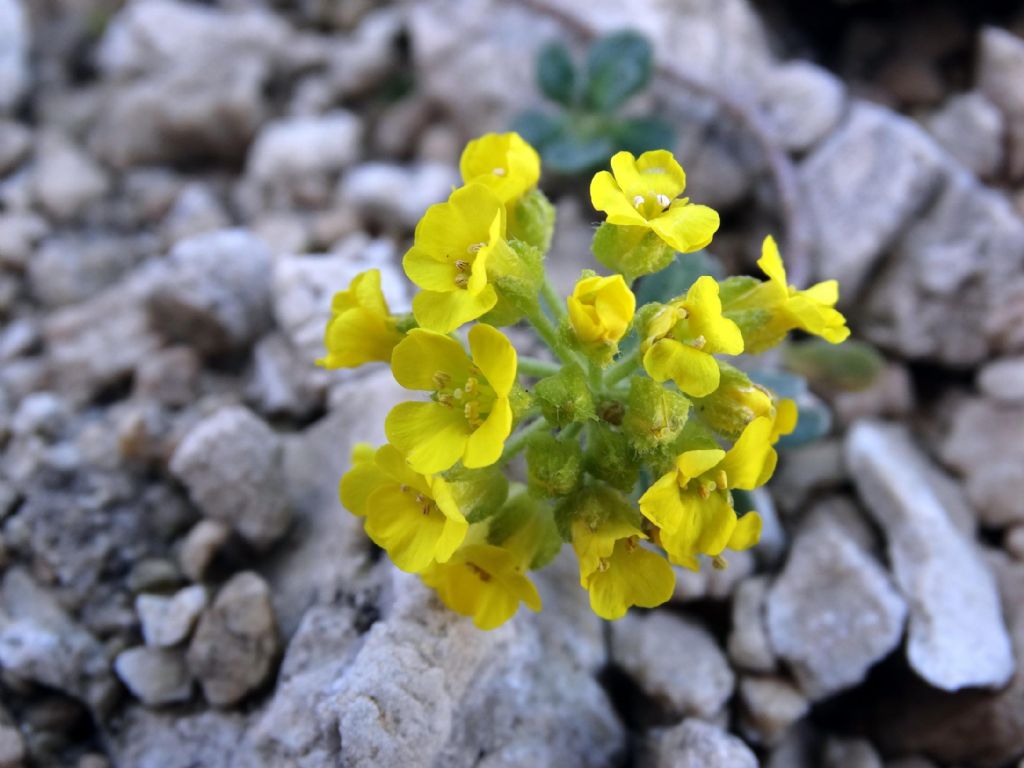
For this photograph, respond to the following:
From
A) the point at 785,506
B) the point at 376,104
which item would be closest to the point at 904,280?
the point at 785,506

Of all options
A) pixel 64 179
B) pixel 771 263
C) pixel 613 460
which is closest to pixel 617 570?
pixel 613 460

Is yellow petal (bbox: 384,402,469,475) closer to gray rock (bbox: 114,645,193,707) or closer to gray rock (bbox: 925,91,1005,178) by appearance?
gray rock (bbox: 114,645,193,707)

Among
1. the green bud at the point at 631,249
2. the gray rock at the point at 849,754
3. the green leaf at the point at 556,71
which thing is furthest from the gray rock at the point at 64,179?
the gray rock at the point at 849,754

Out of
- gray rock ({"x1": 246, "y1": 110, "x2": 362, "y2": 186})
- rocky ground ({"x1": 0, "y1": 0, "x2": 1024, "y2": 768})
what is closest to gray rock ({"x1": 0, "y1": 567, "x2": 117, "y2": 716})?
rocky ground ({"x1": 0, "y1": 0, "x2": 1024, "y2": 768})

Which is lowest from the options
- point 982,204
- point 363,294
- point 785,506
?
point 785,506

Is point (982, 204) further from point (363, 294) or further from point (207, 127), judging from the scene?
point (207, 127)

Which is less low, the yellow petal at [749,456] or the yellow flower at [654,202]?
the yellow flower at [654,202]

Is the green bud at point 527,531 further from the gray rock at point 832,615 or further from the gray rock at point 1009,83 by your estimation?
the gray rock at point 1009,83
